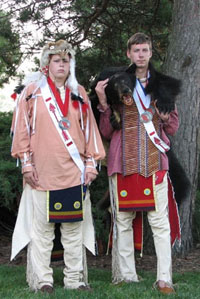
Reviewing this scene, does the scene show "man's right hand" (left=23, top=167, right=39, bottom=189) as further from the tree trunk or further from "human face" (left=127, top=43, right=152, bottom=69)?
the tree trunk

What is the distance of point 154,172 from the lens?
13.7 ft

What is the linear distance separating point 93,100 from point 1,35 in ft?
10.2

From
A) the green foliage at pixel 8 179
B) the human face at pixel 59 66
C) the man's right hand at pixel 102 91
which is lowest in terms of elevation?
the green foliage at pixel 8 179

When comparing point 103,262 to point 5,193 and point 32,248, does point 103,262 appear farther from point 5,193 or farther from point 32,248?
point 32,248

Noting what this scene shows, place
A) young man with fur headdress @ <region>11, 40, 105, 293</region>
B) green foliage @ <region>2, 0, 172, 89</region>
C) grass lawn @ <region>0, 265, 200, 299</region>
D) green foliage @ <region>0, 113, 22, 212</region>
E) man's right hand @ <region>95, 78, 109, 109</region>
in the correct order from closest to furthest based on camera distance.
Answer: grass lawn @ <region>0, 265, 200, 299</region>, young man with fur headdress @ <region>11, 40, 105, 293</region>, man's right hand @ <region>95, 78, 109, 109</region>, green foliage @ <region>0, 113, 22, 212</region>, green foliage @ <region>2, 0, 172, 89</region>

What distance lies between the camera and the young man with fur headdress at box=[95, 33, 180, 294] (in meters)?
4.15

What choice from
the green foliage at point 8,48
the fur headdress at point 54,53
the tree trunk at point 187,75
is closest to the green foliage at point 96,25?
the green foliage at point 8,48

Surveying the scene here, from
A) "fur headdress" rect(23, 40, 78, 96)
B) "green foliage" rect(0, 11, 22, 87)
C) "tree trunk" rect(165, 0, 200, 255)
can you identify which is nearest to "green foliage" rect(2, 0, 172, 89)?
"green foliage" rect(0, 11, 22, 87)

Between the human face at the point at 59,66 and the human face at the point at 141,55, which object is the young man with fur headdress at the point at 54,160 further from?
the human face at the point at 141,55

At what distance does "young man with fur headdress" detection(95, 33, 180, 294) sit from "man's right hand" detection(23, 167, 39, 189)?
2.17ft

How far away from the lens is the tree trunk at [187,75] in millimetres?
5352

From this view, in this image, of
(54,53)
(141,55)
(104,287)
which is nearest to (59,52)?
(54,53)

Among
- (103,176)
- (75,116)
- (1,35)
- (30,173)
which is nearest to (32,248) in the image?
(30,173)

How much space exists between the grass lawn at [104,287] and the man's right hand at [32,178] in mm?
855
